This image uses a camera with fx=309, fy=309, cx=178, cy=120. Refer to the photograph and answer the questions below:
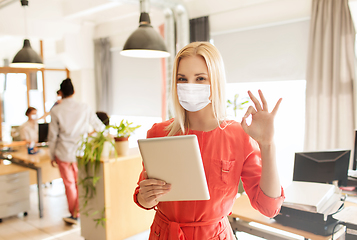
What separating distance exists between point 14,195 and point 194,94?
12.1 feet

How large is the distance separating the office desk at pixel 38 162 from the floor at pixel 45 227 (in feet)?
0.62

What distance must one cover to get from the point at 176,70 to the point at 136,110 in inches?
211

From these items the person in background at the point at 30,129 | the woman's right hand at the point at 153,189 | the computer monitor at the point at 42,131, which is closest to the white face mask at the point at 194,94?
the woman's right hand at the point at 153,189

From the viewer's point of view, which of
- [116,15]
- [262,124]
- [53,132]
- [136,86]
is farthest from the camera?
[136,86]

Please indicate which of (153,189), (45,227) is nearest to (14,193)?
(45,227)

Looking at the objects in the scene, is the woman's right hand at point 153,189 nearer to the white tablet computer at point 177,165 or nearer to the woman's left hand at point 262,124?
the white tablet computer at point 177,165

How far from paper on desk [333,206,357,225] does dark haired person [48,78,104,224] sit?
9.42 feet

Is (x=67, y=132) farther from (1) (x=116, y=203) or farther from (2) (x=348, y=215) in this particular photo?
(2) (x=348, y=215)

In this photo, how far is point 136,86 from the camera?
6.53 metres

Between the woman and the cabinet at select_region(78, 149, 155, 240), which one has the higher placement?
the woman

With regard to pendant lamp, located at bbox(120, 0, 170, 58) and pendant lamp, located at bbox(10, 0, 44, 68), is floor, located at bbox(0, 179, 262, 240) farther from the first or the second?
pendant lamp, located at bbox(10, 0, 44, 68)

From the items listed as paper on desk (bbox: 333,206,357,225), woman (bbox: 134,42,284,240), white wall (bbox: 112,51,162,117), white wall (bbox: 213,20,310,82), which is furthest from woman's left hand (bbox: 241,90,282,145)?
white wall (bbox: 112,51,162,117)

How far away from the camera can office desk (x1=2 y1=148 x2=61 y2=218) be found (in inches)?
159

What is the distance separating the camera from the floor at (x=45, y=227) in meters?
3.47
